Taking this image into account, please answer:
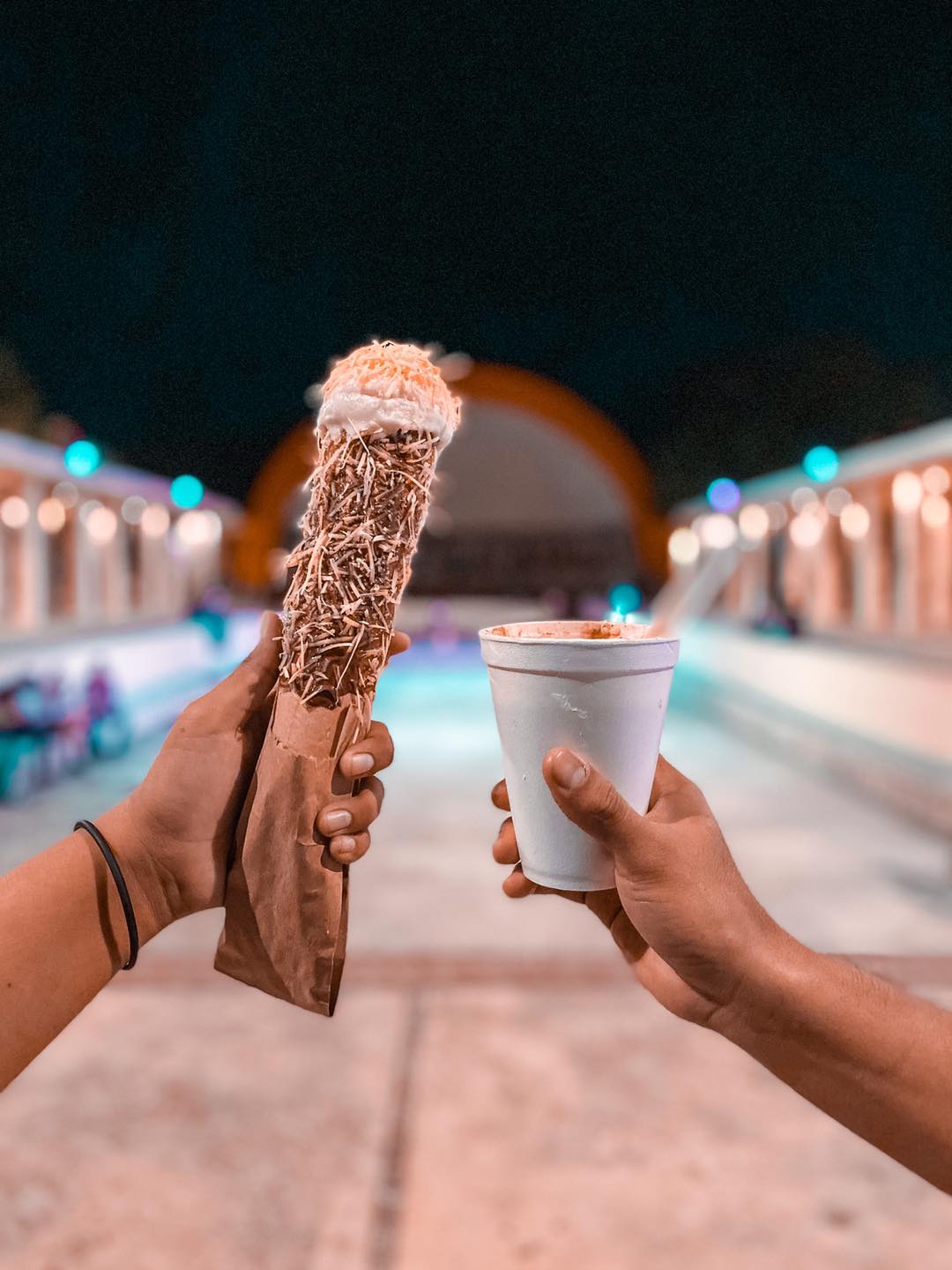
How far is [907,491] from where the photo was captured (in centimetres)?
941

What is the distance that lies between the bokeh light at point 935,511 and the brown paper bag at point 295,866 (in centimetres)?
942

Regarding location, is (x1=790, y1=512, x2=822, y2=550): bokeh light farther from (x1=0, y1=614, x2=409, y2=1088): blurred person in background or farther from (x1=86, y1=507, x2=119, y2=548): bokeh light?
(x1=0, y1=614, x2=409, y2=1088): blurred person in background

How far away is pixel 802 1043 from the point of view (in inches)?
46.1

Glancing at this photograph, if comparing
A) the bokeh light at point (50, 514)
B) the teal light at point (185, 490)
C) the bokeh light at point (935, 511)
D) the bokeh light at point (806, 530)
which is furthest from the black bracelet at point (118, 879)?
the teal light at point (185, 490)

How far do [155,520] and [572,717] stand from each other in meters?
15.2

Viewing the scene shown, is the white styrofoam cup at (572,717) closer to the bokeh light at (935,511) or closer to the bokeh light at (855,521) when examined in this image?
the bokeh light at (935,511)

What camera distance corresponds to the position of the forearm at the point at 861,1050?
1.14 meters

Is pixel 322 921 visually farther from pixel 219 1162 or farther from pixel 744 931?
pixel 219 1162

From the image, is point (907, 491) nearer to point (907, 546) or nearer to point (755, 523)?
point (907, 546)

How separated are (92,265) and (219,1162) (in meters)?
19.6

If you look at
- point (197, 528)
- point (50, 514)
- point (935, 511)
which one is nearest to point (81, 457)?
point (50, 514)

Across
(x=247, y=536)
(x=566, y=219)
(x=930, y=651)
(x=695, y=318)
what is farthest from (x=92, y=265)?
(x=930, y=651)

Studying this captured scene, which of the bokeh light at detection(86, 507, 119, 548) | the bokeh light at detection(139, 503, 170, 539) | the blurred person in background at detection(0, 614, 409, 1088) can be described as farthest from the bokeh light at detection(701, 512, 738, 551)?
the blurred person in background at detection(0, 614, 409, 1088)

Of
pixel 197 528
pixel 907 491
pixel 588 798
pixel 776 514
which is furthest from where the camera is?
pixel 197 528
